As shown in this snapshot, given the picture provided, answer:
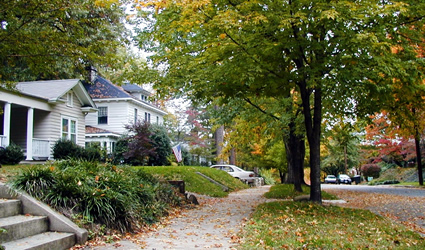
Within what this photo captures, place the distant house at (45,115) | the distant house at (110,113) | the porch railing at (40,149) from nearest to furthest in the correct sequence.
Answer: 1. the distant house at (45,115)
2. the porch railing at (40,149)
3. the distant house at (110,113)

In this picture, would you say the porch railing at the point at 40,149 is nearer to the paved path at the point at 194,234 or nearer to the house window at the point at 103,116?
the house window at the point at 103,116

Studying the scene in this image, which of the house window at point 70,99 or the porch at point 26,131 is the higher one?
the house window at point 70,99

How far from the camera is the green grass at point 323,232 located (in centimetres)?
572

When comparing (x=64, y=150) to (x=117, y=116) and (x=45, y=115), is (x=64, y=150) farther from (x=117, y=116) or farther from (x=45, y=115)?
(x=117, y=116)

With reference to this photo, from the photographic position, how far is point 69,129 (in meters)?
22.6

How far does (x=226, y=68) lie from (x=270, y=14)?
5.18 feet

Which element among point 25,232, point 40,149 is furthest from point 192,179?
point 25,232

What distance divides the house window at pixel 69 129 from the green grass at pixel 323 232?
16.9m

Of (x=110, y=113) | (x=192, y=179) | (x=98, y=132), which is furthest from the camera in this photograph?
(x=110, y=113)

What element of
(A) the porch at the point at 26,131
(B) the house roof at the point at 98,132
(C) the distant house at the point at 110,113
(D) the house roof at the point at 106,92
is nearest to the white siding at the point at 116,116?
(C) the distant house at the point at 110,113

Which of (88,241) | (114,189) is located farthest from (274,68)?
(88,241)

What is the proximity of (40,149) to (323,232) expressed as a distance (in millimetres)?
17792

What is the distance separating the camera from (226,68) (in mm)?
8766

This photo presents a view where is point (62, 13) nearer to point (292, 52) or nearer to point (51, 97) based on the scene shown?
point (292, 52)
